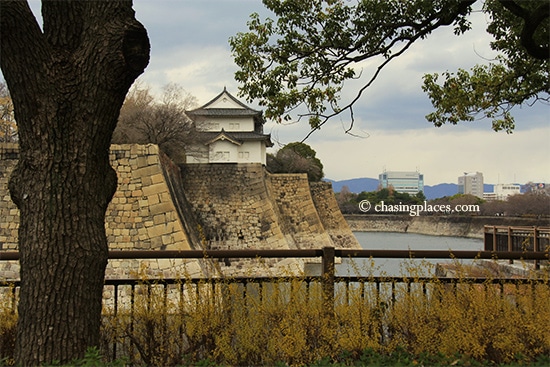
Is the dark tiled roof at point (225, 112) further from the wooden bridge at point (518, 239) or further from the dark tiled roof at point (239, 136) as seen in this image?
the wooden bridge at point (518, 239)

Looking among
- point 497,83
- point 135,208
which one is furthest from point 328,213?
point 497,83

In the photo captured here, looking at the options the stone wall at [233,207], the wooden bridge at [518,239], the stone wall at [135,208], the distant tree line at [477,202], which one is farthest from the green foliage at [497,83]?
the distant tree line at [477,202]

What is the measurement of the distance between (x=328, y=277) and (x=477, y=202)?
86680mm

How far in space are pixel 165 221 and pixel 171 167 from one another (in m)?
6.11

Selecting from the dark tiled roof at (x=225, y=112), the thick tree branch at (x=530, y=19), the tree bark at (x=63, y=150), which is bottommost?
the tree bark at (x=63, y=150)

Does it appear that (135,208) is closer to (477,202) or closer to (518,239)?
(518,239)

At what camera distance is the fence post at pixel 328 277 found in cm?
455

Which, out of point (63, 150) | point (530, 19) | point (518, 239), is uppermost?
point (530, 19)

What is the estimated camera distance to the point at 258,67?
7352 mm

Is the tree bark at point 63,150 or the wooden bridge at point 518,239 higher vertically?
the tree bark at point 63,150

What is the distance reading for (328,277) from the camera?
474 cm

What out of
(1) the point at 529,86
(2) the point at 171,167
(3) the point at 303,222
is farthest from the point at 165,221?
(3) the point at 303,222

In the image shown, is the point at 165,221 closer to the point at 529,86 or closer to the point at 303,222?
the point at 529,86

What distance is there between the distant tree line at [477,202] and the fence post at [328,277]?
62669mm
